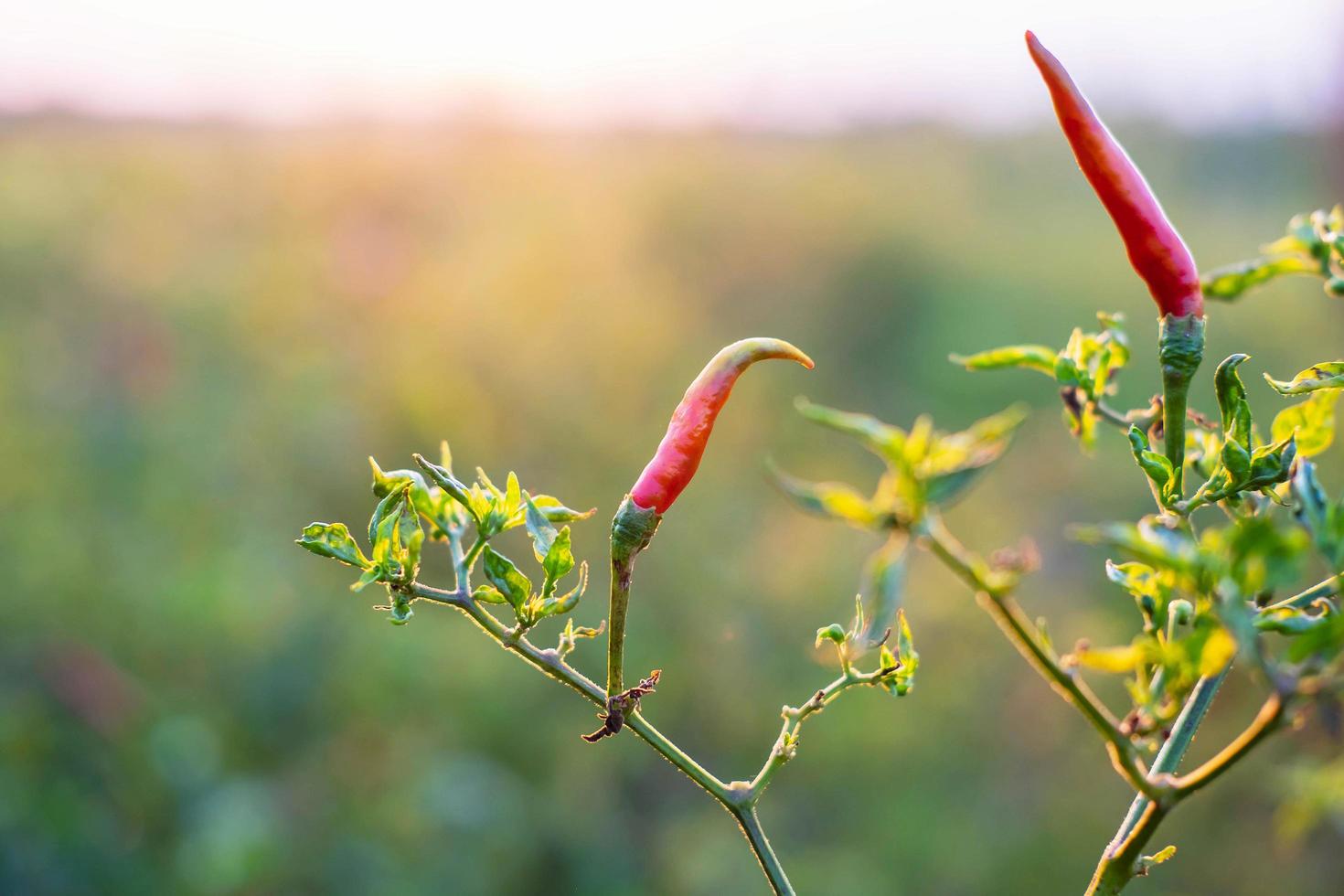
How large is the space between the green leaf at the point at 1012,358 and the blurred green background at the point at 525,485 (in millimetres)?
2195

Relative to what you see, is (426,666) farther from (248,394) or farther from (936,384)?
(936,384)

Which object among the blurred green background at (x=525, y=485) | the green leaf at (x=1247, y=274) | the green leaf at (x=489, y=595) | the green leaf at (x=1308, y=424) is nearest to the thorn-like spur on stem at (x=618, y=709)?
the green leaf at (x=489, y=595)

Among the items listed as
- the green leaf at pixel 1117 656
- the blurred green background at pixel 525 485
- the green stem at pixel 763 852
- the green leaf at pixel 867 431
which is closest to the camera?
the green leaf at pixel 867 431

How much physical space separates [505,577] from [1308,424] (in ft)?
1.86

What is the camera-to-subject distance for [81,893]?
3154mm

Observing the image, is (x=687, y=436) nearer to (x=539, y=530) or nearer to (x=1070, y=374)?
(x=539, y=530)

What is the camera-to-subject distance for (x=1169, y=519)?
774mm

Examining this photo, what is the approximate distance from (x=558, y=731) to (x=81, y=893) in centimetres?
158

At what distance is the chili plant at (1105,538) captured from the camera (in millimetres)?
496

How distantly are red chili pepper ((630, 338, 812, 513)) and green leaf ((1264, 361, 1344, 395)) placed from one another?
0.35 metres

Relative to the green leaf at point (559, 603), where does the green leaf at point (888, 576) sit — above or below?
above

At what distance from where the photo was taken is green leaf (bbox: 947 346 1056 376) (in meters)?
0.86

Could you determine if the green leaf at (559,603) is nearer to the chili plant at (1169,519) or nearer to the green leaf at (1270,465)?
the chili plant at (1169,519)

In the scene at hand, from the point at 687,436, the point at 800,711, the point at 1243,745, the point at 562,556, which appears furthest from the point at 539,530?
the point at 1243,745
